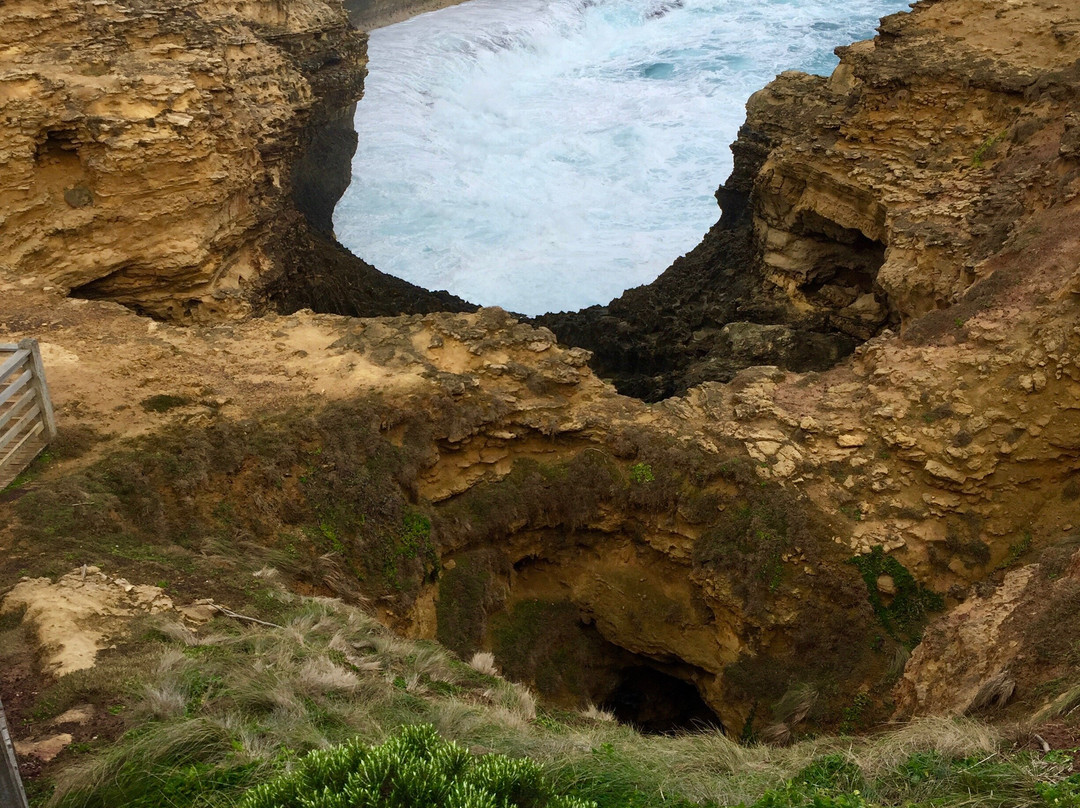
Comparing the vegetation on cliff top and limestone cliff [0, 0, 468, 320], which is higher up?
limestone cliff [0, 0, 468, 320]

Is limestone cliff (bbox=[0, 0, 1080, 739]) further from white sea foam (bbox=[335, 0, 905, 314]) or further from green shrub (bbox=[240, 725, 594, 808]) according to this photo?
white sea foam (bbox=[335, 0, 905, 314])

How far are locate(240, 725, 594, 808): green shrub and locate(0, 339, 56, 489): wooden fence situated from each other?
20.1 ft

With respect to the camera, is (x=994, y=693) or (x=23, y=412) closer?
(x=994, y=693)

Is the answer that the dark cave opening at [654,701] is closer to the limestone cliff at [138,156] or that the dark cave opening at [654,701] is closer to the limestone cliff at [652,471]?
the limestone cliff at [652,471]

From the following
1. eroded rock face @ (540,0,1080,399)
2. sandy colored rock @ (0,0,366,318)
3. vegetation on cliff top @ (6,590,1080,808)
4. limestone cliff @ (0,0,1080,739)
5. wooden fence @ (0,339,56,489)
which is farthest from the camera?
eroded rock face @ (540,0,1080,399)

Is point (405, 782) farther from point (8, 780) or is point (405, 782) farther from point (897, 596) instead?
point (897, 596)

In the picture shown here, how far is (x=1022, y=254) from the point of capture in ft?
46.1

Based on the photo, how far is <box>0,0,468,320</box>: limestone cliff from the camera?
15.5 metres

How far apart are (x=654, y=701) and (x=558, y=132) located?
35986 millimetres

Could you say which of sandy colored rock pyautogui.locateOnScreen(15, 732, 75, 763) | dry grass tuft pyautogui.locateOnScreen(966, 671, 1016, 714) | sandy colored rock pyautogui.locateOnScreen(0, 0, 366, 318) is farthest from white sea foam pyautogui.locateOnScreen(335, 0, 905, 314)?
sandy colored rock pyautogui.locateOnScreen(15, 732, 75, 763)

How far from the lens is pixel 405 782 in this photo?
16.5 feet

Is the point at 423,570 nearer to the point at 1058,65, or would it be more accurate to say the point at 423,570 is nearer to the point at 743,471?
the point at 743,471

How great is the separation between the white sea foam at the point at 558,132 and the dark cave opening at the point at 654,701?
63.2 ft

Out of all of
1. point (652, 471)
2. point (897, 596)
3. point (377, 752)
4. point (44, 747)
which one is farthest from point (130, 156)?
Result: point (897, 596)
